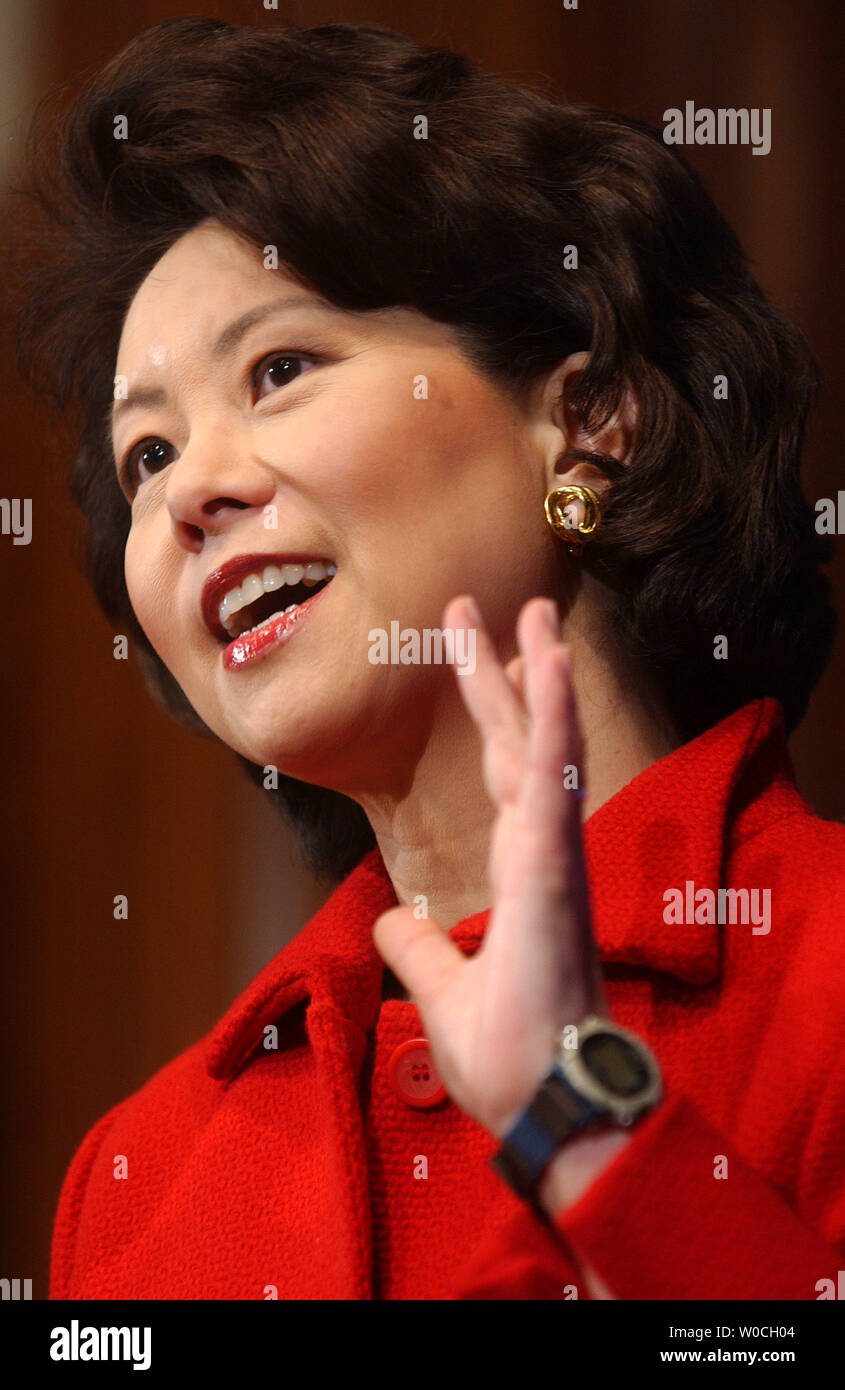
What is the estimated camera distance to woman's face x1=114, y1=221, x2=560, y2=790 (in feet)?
3.71

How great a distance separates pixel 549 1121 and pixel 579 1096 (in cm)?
2

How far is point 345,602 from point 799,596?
0.43 metres

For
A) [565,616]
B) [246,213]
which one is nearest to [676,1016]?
[565,616]

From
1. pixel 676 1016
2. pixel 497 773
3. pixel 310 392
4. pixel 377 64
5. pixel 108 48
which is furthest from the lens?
pixel 108 48

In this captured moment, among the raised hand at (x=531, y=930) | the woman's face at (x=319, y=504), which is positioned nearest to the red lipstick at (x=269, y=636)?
the woman's face at (x=319, y=504)

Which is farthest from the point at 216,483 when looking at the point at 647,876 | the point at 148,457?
the point at 647,876

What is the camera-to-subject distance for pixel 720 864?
109 cm

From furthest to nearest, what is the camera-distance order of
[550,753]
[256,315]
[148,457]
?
[148,457] < [256,315] < [550,753]

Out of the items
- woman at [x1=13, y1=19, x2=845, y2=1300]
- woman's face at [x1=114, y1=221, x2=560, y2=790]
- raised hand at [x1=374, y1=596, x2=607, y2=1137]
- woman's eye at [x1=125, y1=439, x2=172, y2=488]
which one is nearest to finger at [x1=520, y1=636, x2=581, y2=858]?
raised hand at [x1=374, y1=596, x2=607, y2=1137]

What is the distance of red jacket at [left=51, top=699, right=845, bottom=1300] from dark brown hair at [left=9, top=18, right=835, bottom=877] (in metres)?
0.13

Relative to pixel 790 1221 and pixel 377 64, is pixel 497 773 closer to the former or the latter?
pixel 790 1221

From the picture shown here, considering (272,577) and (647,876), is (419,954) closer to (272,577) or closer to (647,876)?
(647,876)

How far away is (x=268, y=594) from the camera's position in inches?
48.1

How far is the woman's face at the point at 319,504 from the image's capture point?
1.13m
